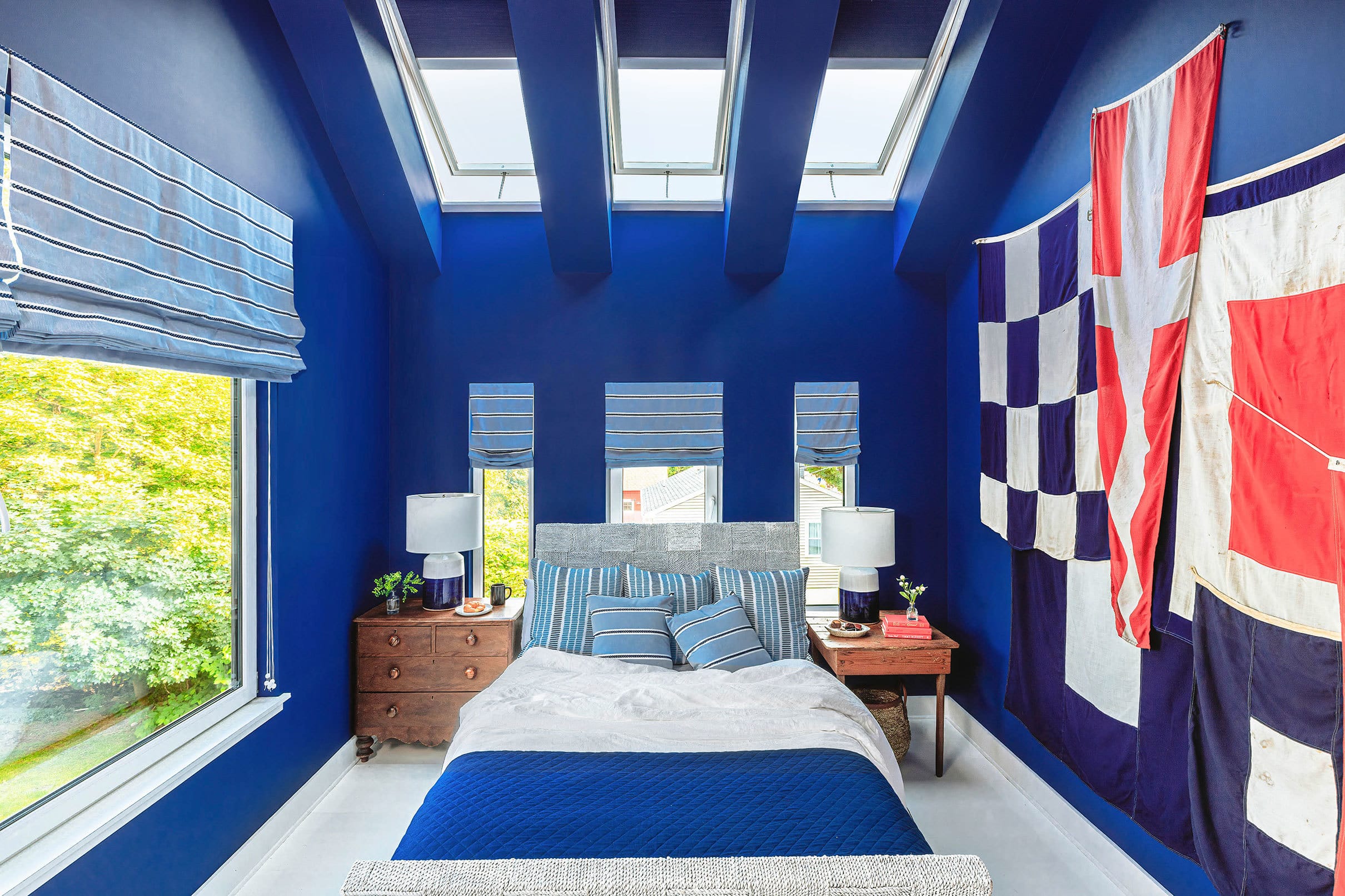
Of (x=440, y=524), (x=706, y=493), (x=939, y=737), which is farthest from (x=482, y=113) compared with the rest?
(x=939, y=737)

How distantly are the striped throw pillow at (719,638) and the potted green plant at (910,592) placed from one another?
2.62 ft

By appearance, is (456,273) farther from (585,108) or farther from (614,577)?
(614,577)

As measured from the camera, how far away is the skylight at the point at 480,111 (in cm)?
303

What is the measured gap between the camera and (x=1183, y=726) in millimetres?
2025

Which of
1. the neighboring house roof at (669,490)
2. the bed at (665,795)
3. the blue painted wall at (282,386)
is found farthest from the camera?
the neighboring house roof at (669,490)

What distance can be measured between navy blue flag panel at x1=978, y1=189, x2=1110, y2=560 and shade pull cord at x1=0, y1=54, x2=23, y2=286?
10.2ft

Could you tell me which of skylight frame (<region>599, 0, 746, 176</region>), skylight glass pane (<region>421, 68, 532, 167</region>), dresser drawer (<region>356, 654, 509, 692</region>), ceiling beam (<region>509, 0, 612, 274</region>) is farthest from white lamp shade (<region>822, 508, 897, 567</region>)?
skylight glass pane (<region>421, 68, 532, 167</region>)

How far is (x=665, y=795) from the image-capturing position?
1.84 m

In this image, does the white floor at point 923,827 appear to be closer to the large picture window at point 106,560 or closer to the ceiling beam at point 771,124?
the large picture window at point 106,560

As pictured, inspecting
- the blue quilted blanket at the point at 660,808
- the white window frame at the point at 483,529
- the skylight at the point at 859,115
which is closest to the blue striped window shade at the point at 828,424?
the skylight at the point at 859,115

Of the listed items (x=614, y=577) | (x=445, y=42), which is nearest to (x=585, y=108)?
(x=445, y=42)

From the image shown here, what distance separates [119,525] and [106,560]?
0.11 meters

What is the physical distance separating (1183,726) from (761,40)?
8.98 feet

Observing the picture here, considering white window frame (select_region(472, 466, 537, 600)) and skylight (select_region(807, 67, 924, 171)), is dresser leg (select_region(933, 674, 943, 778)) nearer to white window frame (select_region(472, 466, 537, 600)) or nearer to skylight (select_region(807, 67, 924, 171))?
white window frame (select_region(472, 466, 537, 600))
